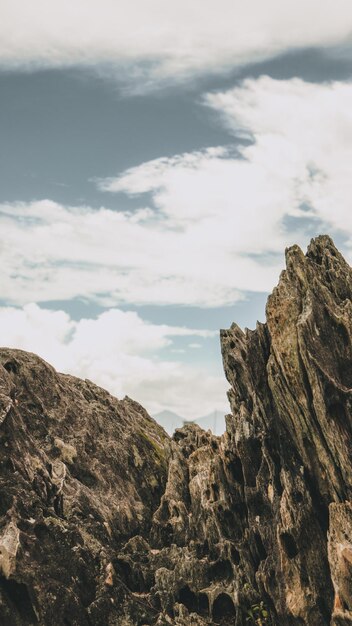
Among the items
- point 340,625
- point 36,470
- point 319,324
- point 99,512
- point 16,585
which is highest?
point 319,324

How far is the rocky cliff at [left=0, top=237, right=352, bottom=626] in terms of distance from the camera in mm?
47406

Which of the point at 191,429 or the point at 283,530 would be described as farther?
the point at 191,429

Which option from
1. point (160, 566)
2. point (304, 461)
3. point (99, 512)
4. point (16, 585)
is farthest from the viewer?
point (99, 512)

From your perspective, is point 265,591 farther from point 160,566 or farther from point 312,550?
point 160,566

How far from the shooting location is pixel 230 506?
64.8 meters

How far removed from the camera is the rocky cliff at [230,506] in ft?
156

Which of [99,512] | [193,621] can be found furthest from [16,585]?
[99,512]

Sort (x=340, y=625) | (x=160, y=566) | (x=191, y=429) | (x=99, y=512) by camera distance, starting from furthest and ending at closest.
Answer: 1. (x=191, y=429)
2. (x=99, y=512)
3. (x=160, y=566)
4. (x=340, y=625)

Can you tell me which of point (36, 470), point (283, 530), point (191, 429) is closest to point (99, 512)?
point (36, 470)

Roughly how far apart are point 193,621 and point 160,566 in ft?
34.2

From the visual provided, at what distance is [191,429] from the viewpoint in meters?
96.7

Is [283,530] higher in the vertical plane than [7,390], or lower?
lower

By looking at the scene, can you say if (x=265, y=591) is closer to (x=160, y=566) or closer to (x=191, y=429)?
(x=160, y=566)

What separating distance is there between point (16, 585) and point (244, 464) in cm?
2657
